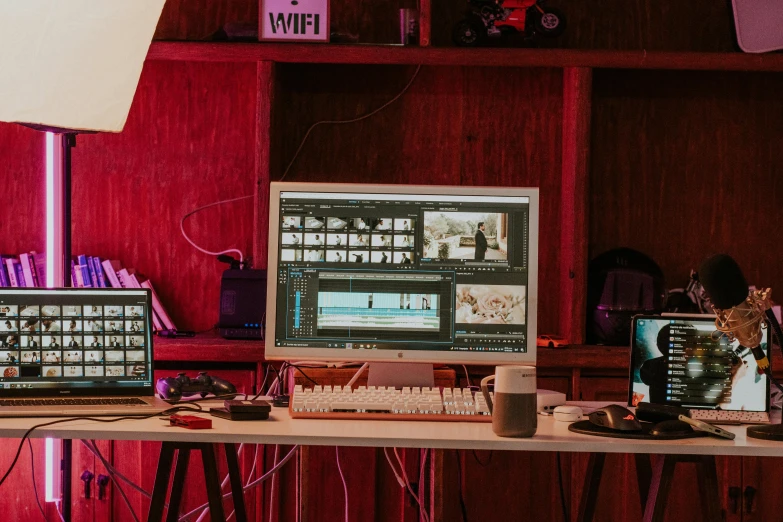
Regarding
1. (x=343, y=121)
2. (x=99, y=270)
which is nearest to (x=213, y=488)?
(x=99, y=270)

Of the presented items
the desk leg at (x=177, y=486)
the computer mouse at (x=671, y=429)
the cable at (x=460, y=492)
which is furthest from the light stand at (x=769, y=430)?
the cable at (x=460, y=492)

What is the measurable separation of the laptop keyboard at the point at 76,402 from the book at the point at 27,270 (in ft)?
5.14

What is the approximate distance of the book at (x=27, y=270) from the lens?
139 inches

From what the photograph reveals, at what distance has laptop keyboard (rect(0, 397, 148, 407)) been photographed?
6.79ft

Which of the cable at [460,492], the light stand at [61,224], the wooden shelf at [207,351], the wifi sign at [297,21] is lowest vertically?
the cable at [460,492]

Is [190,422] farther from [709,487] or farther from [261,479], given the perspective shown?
[709,487]

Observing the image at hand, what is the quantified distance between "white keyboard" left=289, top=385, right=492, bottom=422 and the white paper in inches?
31.4

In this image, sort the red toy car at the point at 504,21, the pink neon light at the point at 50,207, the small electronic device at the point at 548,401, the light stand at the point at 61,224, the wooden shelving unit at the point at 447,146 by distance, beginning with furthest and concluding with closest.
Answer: the wooden shelving unit at the point at 447,146, the red toy car at the point at 504,21, the pink neon light at the point at 50,207, the light stand at the point at 61,224, the small electronic device at the point at 548,401

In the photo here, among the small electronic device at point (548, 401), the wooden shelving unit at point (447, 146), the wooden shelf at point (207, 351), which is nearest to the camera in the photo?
the small electronic device at point (548, 401)

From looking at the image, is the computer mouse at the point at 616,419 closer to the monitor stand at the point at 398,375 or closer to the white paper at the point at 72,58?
the monitor stand at the point at 398,375

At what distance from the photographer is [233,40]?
3.41 meters

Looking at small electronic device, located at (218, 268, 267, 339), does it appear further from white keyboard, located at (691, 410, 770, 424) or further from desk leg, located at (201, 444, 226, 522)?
white keyboard, located at (691, 410, 770, 424)

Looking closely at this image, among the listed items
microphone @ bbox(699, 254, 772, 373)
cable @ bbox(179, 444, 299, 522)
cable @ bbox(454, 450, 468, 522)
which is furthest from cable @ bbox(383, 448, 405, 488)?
microphone @ bbox(699, 254, 772, 373)

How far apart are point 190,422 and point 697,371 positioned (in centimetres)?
119
